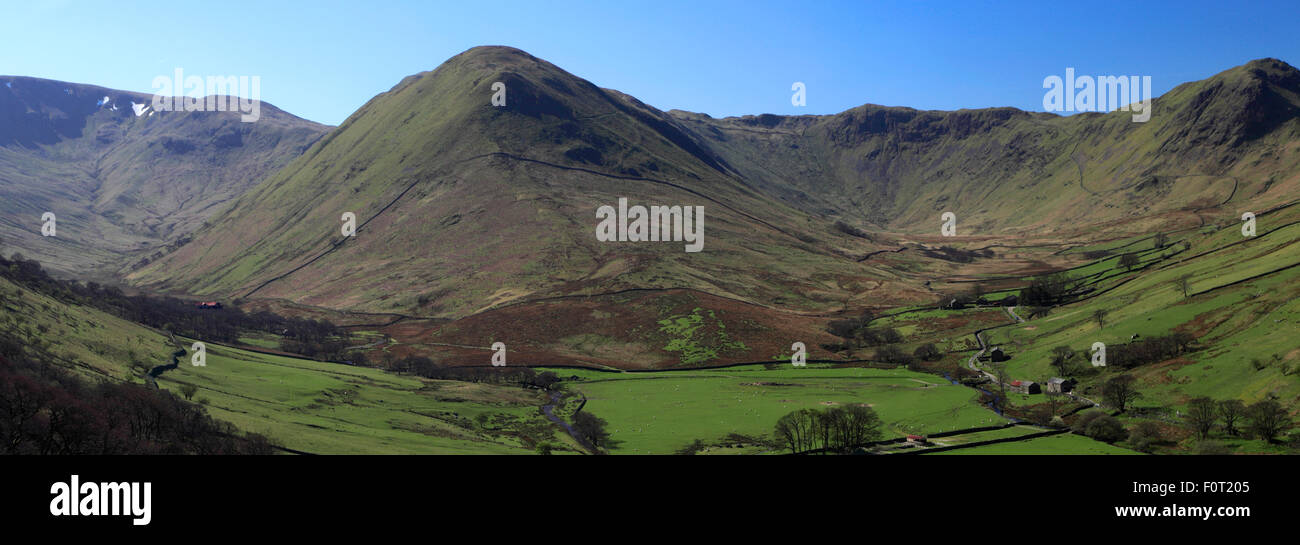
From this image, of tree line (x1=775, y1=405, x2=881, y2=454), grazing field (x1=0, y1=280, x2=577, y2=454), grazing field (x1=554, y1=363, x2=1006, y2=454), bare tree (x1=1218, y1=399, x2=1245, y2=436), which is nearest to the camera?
bare tree (x1=1218, y1=399, x2=1245, y2=436)

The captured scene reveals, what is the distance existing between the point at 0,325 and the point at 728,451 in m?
78.5

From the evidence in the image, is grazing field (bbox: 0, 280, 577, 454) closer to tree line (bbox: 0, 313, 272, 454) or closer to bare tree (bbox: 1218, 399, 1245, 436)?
tree line (bbox: 0, 313, 272, 454)

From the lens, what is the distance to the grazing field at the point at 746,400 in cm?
9175

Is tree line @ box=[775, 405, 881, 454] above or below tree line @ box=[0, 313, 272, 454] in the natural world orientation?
below

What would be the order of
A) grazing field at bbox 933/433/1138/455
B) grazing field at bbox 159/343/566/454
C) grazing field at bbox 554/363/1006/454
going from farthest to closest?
1. grazing field at bbox 554/363/1006/454
2. grazing field at bbox 159/343/566/454
3. grazing field at bbox 933/433/1138/455

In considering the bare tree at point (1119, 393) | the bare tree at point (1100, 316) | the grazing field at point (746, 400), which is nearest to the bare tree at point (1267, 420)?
the bare tree at point (1119, 393)

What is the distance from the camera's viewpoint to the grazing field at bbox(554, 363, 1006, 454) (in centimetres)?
9175

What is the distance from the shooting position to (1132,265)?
187625 mm

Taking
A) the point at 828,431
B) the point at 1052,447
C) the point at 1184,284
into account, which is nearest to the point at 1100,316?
the point at 1184,284

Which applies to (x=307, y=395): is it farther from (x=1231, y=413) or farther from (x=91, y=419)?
(x=1231, y=413)

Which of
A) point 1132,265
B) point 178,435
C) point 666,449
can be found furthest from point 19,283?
point 1132,265

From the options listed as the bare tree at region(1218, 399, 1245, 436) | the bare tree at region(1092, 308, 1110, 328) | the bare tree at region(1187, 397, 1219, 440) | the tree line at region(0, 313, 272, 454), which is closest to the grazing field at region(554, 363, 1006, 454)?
the bare tree at region(1187, 397, 1219, 440)
